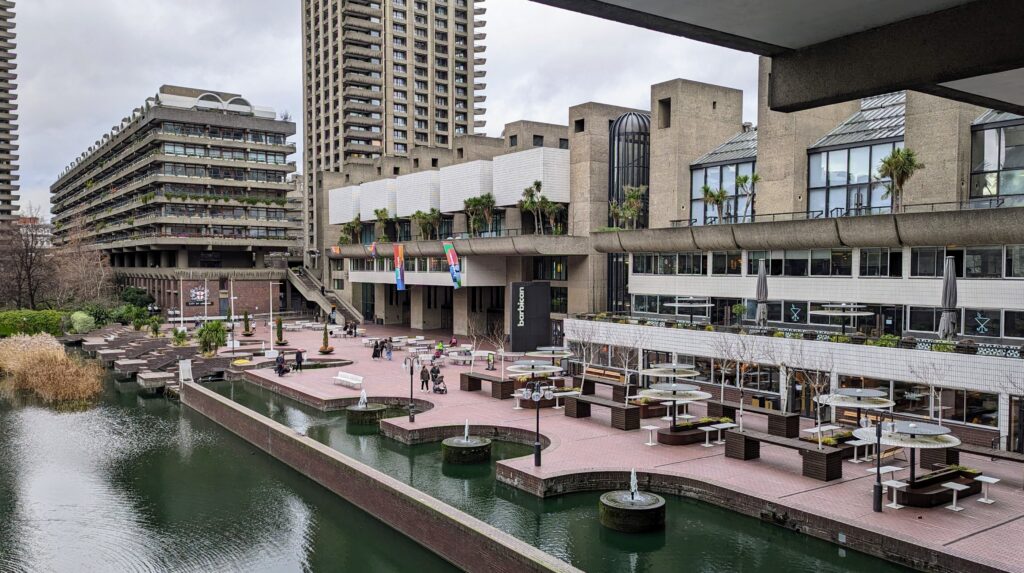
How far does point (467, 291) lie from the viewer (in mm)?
60656

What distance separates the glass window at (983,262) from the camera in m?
26.2

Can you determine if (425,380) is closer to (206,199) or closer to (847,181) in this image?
(847,181)

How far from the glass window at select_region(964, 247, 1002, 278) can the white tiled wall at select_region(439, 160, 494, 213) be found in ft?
117

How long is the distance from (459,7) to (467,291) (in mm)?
67721

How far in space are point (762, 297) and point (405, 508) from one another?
1858 cm

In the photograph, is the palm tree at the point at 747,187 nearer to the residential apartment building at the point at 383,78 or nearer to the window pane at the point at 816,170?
the window pane at the point at 816,170

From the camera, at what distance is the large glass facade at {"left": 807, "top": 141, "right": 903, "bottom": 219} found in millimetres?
33469

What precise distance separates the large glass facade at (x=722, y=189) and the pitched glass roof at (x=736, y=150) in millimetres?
326

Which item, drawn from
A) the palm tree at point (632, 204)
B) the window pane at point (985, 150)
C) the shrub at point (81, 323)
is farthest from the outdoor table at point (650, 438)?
the shrub at point (81, 323)

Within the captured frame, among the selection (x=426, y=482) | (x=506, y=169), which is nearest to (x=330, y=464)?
(x=426, y=482)

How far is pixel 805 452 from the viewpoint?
A: 834 inches

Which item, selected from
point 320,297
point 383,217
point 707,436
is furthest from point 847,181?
point 320,297

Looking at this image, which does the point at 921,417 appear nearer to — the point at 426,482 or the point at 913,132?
the point at 913,132

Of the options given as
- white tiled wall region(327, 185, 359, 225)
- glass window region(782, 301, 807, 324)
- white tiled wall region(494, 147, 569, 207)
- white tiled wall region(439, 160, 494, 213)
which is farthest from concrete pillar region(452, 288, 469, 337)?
glass window region(782, 301, 807, 324)
